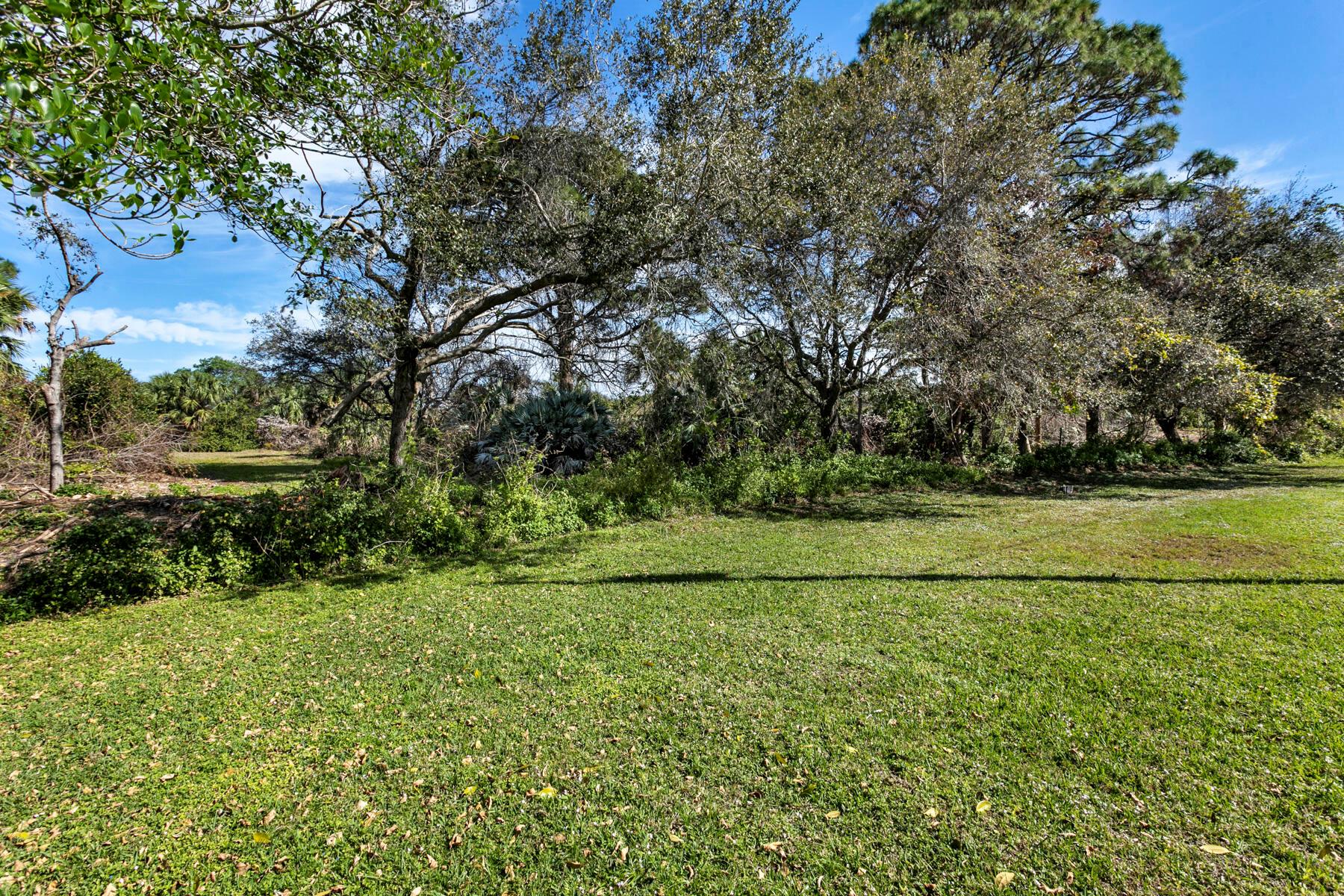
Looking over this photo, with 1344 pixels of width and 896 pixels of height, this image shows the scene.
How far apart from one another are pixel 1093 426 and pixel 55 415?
2645 cm

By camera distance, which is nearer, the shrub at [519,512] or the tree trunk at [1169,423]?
the shrub at [519,512]

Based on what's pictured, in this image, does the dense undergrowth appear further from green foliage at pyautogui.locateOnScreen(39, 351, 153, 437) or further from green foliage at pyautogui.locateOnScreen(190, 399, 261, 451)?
green foliage at pyautogui.locateOnScreen(190, 399, 261, 451)

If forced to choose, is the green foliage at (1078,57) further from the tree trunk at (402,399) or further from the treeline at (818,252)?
the tree trunk at (402,399)

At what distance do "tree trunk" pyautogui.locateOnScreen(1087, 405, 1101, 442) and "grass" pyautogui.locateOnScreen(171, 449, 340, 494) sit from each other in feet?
71.3

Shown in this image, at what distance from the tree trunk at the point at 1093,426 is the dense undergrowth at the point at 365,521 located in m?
11.6

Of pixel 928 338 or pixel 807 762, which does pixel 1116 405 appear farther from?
pixel 807 762

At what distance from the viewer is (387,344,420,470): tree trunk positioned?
8555mm

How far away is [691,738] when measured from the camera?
336 cm

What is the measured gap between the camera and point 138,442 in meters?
10.8

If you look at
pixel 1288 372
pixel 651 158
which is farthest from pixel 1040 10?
pixel 651 158

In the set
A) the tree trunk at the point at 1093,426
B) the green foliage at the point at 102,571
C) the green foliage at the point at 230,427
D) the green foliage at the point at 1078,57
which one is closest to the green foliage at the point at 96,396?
the green foliage at the point at 102,571

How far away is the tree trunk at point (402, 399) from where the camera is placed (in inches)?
337

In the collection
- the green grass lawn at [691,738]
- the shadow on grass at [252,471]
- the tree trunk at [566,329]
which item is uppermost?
the tree trunk at [566,329]

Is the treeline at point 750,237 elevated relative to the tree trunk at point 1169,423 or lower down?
elevated
